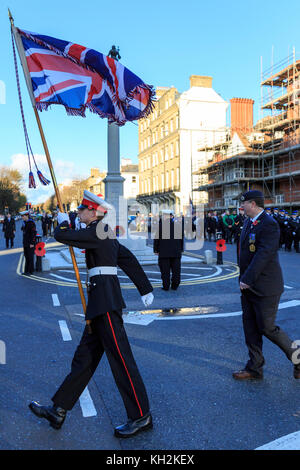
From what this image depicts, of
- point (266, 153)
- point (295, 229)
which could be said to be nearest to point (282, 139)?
point (266, 153)

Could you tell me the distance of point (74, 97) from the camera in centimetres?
534

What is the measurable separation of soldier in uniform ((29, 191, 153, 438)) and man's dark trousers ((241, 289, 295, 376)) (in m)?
1.49

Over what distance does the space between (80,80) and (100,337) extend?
3766 mm

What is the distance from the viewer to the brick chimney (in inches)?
1629

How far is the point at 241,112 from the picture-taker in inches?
1650

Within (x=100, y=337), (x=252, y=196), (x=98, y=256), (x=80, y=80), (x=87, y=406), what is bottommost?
(x=87, y=406)

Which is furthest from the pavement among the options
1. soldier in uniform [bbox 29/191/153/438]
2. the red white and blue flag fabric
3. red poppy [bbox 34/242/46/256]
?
red poppy [bbox 34/242/46/256]

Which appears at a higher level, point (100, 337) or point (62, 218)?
point (62, 218)

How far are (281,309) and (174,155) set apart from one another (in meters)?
45.3

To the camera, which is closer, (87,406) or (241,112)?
(87,406)

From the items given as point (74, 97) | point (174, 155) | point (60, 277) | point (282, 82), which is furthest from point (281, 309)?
point (174, 155)

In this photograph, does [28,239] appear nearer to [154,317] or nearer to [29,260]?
[29,260]

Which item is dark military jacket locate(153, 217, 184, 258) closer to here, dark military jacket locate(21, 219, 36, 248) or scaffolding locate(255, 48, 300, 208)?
dark military jacket locate(21, 219, 36, 248)
